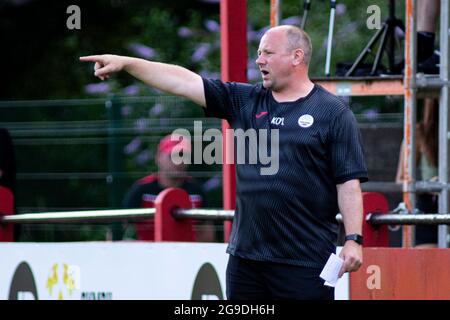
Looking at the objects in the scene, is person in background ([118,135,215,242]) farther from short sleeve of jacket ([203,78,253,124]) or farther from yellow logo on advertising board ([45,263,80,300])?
short sleeve of jacket ([203,78,253,124])

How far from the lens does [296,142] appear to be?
21.4ft

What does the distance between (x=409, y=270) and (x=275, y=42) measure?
68.0 inches

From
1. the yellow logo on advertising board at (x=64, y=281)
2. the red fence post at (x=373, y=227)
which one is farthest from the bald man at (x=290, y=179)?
the yellow logo on advertising board at (x=64, y=281)

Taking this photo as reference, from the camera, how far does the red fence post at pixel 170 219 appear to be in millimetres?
8578

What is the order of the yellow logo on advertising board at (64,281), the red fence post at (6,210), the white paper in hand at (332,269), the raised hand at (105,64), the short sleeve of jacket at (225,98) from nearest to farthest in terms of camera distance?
the white paper in hand at (332,269) < the raised hand at (105,64) < the short sleeve of jacket at (225,98) < the yellow logo on advertising board at (64,281) < the red fence post at (6,210)

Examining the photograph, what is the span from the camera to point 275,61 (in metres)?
6.62

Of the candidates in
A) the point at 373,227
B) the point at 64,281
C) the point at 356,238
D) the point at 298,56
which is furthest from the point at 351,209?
the point at 64,281

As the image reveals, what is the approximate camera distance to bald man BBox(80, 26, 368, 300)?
6.52 meters

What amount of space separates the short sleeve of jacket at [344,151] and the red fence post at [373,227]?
122cm

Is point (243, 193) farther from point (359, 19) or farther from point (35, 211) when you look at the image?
point (359, 19)

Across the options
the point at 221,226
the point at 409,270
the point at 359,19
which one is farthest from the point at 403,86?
the point at 359,19

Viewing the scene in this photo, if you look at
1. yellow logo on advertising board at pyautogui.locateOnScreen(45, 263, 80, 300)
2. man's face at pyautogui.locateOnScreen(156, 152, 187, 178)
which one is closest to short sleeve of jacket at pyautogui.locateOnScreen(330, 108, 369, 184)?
yellow logo on advertising board at pyautogui.locateOnScreen(45, 263, 80, 300)

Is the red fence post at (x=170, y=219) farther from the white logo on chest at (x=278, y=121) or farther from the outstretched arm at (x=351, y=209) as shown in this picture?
the outstretched arm at (x=351, y=209)

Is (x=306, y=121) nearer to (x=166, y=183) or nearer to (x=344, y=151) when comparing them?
(x=344, y=151)
